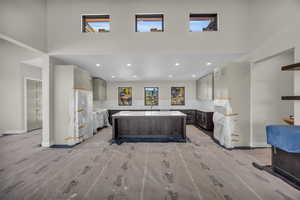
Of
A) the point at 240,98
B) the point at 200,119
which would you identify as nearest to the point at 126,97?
the point at 200,119

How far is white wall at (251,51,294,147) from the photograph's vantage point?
11.9ft

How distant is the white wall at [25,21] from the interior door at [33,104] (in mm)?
3386

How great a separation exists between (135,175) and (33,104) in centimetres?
614

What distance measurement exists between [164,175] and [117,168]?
94cm

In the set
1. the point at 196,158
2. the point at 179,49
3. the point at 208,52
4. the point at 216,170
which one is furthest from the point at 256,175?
the point at 179,49

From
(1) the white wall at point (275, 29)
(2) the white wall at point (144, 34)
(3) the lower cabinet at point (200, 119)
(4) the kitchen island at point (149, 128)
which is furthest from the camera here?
(3) the lower cabinet at point (200, 119)

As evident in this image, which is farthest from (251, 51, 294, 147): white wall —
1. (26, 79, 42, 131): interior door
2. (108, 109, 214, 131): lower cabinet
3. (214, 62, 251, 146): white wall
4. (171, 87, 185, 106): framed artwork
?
(26, 79, 42, 131): interior door

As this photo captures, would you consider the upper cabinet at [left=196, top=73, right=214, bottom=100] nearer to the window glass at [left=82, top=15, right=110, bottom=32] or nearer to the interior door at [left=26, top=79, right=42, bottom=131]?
the window glass at [left=82, top=15, right=110, bottom=32]

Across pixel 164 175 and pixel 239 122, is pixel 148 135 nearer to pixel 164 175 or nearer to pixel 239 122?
pixel 164 175

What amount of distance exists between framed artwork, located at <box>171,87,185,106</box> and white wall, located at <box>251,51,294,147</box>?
4152 mm

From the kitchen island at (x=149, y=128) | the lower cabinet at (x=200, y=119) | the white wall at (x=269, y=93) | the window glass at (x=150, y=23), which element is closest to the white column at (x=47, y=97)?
the kitchen island at (x=149, y=128)

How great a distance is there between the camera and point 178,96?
773 centimetres

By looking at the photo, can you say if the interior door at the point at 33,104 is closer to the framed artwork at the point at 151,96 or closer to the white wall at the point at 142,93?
the white wall at the point at 142,93

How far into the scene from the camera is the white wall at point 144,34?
3.53 m
